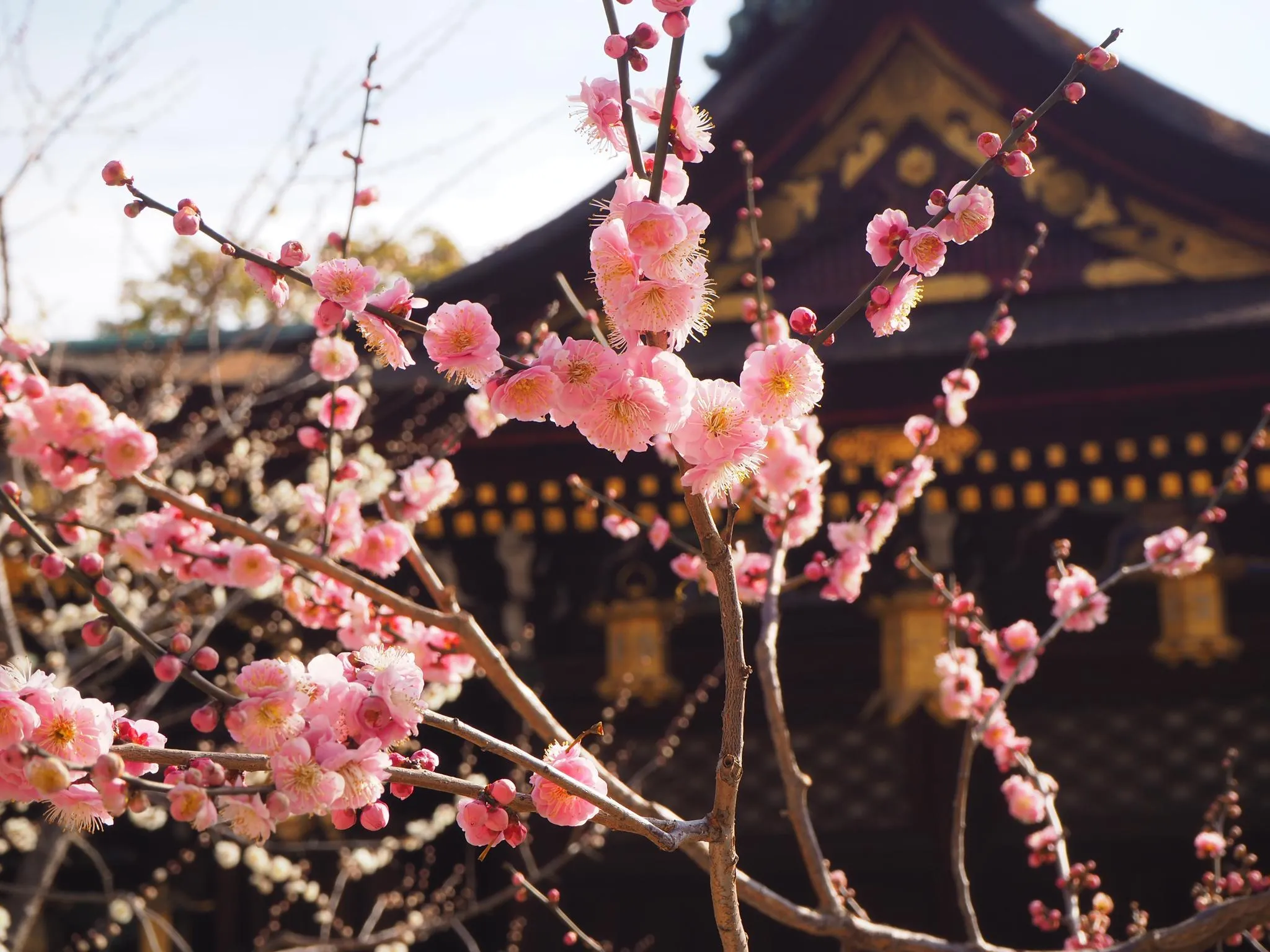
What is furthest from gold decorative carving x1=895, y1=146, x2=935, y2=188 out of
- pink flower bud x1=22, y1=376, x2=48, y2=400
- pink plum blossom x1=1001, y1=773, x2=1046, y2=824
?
pink flower bud x1=22, y1=376, x2=48, y2=400

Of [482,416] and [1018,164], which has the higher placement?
[1018,164]

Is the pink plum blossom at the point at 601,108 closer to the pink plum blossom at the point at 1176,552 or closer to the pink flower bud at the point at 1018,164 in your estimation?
the pink flower bud at the point at 1018,164

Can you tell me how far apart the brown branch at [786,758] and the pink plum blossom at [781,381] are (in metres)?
1.36

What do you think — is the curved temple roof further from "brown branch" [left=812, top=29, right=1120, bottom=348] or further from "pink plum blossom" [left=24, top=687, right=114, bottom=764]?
"pink plum blossom" [left=24, top=687, right=114, bottom=764]

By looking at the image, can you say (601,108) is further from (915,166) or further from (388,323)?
(915,166)

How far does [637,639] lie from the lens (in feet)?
18.3

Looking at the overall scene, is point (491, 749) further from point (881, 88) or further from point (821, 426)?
point (881, 88)

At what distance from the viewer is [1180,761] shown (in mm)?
5555

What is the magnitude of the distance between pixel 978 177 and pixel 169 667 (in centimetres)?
172

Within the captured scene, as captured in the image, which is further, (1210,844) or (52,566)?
(1210,844)

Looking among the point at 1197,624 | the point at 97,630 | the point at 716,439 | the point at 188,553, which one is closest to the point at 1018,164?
the point at 716,439

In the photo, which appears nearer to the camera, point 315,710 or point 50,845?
point 315,710

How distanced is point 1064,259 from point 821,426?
141 cm

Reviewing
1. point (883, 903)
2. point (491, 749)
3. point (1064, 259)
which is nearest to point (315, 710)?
point (491, 749)
